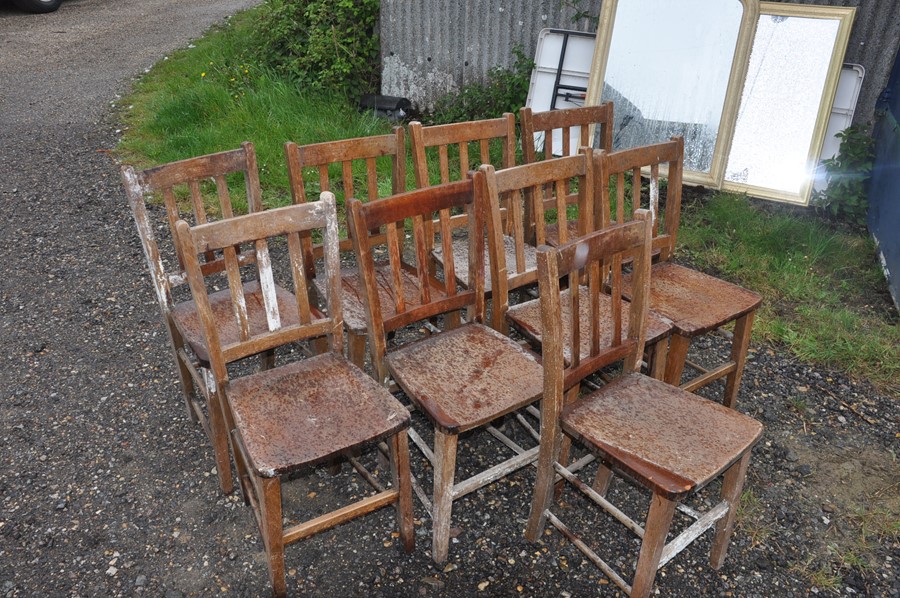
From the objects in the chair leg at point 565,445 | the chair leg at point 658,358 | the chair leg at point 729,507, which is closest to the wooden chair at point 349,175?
the chair leg at point 565,445

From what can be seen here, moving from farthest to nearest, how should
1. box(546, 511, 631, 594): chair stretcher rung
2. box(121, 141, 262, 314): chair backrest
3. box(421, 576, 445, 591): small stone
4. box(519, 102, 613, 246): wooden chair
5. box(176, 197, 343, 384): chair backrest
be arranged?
box(519, 102, 613, 246): wooden chair < box(121, 141, 262, 314): chair backrest < box(421, 576, 445, 591): small stone < box(546, 511, 631, 594): chair stretcher rung < box(176, 197, 343, 384): chair backrest

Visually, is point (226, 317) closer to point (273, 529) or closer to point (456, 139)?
point (273, 529)

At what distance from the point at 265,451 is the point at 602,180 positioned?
65.3 inches

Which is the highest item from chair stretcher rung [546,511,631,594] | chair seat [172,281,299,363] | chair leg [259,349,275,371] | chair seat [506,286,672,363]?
chair seat [172,281,299,363]

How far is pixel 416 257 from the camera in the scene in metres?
2.55

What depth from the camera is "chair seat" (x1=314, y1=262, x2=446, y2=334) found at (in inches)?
105

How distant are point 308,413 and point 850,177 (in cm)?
414

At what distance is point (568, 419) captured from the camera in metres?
2.26

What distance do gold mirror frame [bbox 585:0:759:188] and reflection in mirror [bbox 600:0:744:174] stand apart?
1.2 inches

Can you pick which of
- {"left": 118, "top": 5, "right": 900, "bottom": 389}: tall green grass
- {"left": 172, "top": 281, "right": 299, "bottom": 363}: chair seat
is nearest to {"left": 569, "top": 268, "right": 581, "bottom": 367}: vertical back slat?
{"left": 172, "top": 281, "right": 299, "bottom": 363}: chair seat

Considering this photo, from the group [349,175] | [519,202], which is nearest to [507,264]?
[519,202]

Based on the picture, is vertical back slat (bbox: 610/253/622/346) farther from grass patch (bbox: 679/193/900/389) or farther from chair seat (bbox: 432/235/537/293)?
grass patch (bbox: 679/193/900/389)

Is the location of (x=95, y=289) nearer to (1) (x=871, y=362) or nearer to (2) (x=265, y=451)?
(2) (x=265, y=451)

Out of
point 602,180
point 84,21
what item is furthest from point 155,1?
point 602,180
